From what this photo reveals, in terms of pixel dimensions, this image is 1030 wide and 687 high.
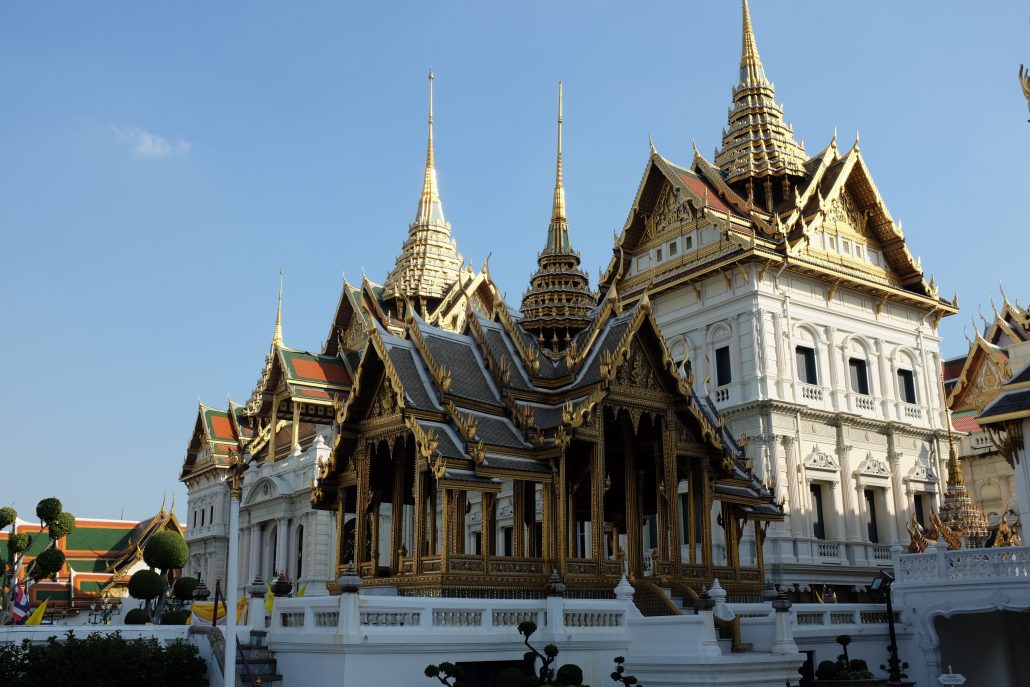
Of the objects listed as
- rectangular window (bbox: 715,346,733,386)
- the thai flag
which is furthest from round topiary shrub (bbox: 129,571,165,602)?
rectangular window (bbox: 715,346,733,386)

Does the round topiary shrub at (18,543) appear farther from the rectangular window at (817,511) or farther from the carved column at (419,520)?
the rectangular window at (817,511)

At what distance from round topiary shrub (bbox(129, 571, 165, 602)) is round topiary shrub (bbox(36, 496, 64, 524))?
303 centimetres

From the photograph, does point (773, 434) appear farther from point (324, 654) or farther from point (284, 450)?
point (284, 450)

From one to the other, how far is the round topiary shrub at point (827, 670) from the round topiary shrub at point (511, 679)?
5428 millimetres

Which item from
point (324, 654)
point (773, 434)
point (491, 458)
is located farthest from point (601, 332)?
point (773, 434)

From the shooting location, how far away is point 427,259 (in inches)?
2100

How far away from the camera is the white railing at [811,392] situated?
1143 inches

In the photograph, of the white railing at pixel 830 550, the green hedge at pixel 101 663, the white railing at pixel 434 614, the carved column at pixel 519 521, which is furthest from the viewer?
the white railing at pixel 830 550

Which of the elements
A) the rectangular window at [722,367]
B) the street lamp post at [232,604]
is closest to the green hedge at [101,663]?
the street lamp post at [232,604]

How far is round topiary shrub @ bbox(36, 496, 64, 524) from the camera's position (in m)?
29.6

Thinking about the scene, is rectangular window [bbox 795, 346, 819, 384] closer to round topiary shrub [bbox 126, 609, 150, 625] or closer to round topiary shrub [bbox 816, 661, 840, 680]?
round topiary shrub [bbox 816, 661, 840, 680]

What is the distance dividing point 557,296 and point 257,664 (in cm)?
687

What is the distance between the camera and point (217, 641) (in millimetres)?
10898

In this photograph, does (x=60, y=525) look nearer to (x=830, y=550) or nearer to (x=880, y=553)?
(x=830, y=550)
